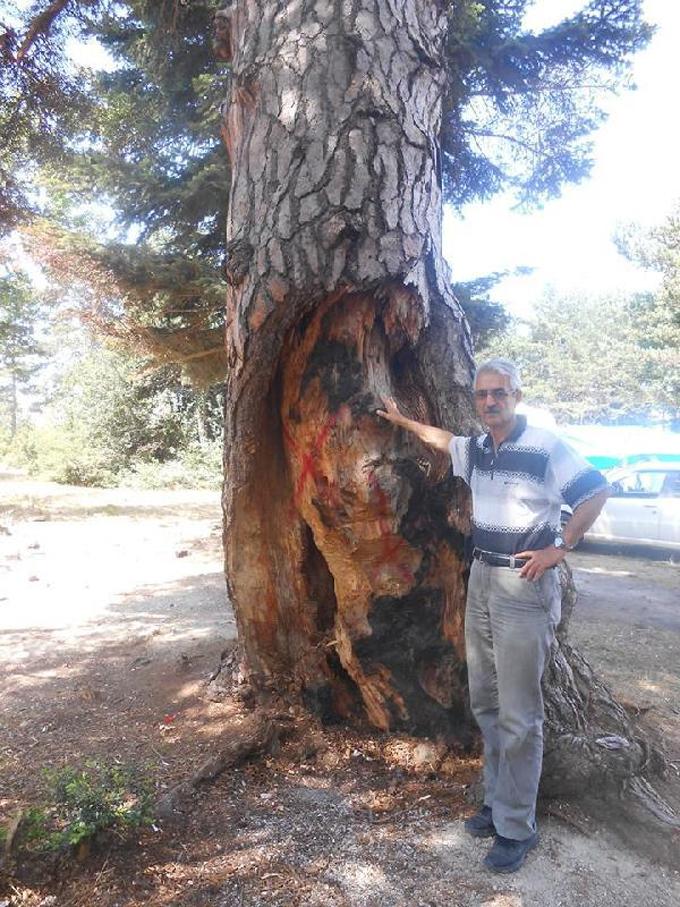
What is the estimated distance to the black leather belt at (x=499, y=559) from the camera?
2.75 metres

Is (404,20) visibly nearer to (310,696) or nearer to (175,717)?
(310,696)

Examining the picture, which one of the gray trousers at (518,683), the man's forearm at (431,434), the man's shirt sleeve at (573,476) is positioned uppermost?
the man's forearm at (431,434)

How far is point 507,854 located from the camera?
105 inches

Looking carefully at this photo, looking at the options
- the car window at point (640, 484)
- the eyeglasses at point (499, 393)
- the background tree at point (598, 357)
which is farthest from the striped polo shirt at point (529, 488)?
the background tree at point (598, 357)

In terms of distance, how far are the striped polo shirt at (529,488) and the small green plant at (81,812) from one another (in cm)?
181

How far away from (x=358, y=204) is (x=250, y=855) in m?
2.86

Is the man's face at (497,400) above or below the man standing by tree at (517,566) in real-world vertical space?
above

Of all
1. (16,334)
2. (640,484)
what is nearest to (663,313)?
(640,484)

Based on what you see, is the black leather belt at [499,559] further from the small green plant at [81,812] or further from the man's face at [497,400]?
the small green plant at [81,812]

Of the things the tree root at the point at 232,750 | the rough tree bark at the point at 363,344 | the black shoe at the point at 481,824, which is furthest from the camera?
A: the rough tree bark at the point at 363,344

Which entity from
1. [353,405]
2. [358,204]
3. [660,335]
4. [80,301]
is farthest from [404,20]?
[660,335]

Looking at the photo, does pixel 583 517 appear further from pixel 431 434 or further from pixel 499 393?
pixel 431 434

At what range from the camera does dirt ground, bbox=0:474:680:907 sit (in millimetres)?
2490

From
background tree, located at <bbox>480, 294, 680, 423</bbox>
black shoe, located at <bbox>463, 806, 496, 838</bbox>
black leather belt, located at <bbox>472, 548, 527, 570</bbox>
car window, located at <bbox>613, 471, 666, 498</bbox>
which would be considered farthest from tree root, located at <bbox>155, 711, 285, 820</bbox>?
background tree, located at <bbox>480, 294, 680, 423</bbox>
